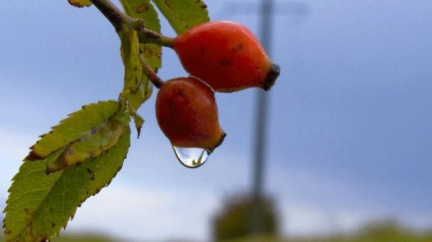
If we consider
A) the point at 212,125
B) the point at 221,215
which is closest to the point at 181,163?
the point at 212,125

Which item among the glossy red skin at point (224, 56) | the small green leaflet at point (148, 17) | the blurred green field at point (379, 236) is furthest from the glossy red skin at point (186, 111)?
the blurred green field at point (379, 236)

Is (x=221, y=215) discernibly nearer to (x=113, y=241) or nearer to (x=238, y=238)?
(x=238, y=238)

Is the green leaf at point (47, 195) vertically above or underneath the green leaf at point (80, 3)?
underneath

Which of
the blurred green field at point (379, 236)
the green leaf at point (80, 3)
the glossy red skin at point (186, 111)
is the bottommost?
the glossy red skin at point (186, 111)

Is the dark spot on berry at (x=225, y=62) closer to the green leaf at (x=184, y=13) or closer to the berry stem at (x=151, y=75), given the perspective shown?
the berry stem at (x=151, y=75)

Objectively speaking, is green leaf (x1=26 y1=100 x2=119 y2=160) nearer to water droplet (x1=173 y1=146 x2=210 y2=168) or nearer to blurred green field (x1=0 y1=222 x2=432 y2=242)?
water droplet (x1=173 y1=146 x2=210 y2=168)

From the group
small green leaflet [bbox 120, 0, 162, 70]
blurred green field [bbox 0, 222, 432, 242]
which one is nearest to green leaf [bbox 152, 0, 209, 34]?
small green leaflet [bbox 120, 0, 162, 70]
